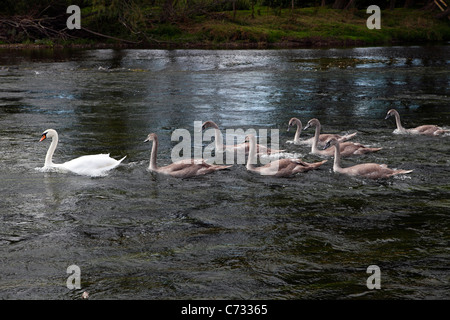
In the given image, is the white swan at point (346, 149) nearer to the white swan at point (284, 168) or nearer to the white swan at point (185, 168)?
the white swan at point (284, 168)

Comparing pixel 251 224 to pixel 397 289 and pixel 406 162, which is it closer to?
pixel 397 289

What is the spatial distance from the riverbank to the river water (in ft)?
85.6

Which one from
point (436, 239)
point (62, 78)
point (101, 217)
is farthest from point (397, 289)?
point (62, 78)

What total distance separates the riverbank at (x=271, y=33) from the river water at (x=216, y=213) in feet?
85.6

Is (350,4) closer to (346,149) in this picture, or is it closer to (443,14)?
(443,14)

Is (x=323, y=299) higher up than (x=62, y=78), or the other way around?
(x=62, y=78)

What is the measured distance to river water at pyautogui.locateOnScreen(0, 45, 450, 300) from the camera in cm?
748

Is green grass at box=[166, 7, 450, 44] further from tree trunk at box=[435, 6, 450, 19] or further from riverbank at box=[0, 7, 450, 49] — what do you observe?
tree trunk at box=[435, 6, 450, 19]

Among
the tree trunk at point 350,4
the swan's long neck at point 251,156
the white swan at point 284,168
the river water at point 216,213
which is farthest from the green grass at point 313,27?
the white swan at point 284,168

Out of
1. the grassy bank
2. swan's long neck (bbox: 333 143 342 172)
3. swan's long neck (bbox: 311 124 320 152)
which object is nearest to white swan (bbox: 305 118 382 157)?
swan's long neck (bbox: 311 124 320 152)

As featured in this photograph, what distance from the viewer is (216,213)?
9898mm

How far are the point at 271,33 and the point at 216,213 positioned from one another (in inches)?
1612

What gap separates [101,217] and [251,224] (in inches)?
99.0
